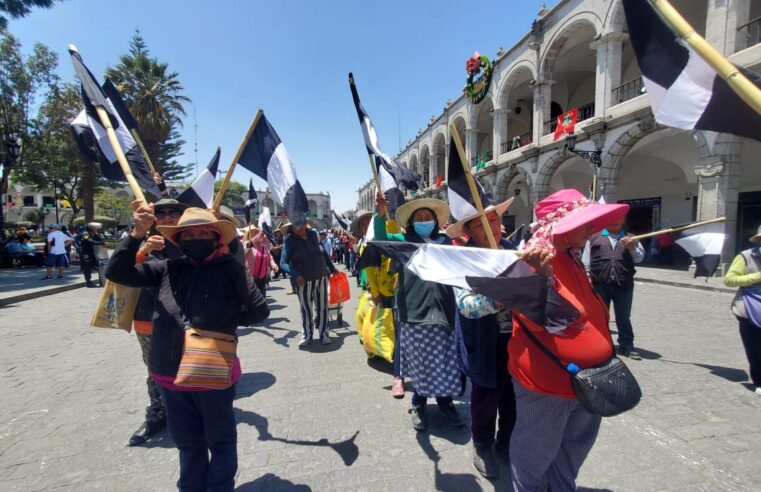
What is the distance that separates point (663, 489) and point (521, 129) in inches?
1039

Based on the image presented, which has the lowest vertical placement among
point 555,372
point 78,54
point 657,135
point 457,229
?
point 555,372

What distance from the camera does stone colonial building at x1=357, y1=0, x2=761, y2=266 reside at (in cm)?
1060

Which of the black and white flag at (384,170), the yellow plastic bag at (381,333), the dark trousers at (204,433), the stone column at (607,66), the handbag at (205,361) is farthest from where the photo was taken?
the stone column at (607,66)

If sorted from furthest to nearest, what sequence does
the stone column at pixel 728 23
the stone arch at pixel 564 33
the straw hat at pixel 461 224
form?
the stone arch at pixel 564 33 < the stone column at pixel 728 23 < the straw hat at pixel 461 224

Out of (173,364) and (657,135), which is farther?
(657,135)

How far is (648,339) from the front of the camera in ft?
17.4

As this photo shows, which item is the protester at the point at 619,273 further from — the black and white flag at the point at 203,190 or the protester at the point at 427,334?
the black and white flag at the point at 203,190

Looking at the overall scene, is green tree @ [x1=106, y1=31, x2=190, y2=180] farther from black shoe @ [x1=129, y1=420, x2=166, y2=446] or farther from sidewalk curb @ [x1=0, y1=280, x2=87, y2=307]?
black shoe @ [x1=129, y1=420, x2=166, y2=446]

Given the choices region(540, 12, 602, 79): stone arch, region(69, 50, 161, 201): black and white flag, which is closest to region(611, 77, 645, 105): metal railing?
region(540, 12, 602, 79): stone arch

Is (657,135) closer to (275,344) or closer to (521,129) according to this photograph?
(521,129)

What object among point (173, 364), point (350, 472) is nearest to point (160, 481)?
point (173, 364)

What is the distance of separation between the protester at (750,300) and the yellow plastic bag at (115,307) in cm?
553

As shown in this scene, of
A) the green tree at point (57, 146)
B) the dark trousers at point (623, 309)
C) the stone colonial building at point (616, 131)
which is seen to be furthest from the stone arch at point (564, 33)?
the green tree at point (57, 146)

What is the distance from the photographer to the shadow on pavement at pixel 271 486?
2.29m
